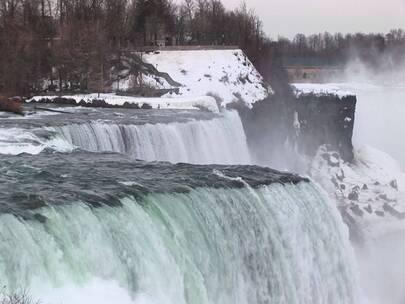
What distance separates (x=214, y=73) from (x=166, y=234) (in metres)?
35.5

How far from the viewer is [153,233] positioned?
9.66 meters

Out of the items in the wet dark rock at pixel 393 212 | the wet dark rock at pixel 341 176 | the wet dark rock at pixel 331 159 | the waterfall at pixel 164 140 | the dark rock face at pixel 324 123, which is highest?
the waterfall at pixel 164 140

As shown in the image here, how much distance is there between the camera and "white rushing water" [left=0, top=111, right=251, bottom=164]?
1631 cm

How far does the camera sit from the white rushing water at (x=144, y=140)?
16312 millimetres

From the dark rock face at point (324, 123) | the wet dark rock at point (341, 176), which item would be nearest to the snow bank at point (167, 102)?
the wet dark rock at point (341, 176)

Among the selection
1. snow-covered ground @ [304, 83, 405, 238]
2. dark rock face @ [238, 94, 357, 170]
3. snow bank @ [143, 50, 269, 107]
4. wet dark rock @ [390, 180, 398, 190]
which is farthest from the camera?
snow bank @ [143, 50, 269, 107]

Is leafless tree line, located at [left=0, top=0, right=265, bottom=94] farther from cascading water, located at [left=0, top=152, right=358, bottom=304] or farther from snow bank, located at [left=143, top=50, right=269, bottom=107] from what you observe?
cascading water, located at [left=0, top=152, right=358, bottom=304]

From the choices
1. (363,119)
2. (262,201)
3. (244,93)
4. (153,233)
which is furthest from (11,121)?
(363,119)

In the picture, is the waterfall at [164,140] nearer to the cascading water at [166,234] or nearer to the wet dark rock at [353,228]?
the cascading water at [166,234]

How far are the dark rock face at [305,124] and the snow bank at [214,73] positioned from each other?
4.54 feet

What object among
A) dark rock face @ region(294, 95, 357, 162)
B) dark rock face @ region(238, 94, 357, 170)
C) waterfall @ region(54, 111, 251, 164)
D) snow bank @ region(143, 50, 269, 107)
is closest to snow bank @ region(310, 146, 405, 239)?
dark rock face @ region(294, 95, 357, 162)

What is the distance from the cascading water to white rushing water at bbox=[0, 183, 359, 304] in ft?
0.06

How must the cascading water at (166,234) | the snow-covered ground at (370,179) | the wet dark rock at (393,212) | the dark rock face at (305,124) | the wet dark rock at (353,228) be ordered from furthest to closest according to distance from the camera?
the dark rock face at (305,124)
the wet dark rock at (393,212)
the snow-covered ground at (370,179)
the wet dark rock at (353,228)
the cascading water at (166,234)

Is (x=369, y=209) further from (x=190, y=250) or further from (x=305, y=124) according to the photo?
(x=190, y=250)
